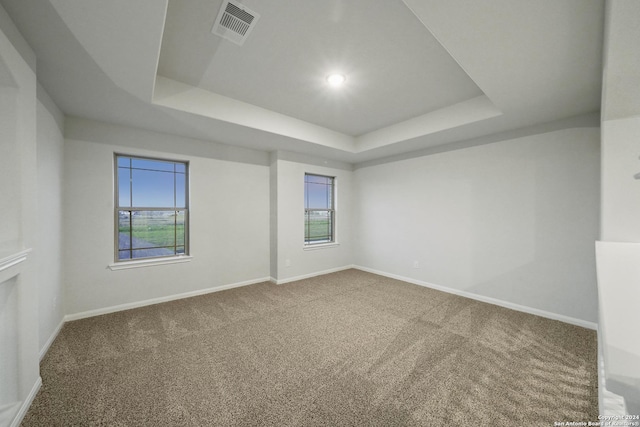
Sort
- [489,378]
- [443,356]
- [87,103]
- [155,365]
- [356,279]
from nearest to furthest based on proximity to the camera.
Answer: [489,378], [155,365], [443,356], [87,103], [356,279]

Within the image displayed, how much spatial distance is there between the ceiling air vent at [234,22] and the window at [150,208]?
233 cm

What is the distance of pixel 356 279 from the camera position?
459 cm

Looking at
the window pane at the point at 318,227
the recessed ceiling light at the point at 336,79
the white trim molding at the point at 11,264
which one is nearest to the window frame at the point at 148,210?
the white trim molding at the point at 11,264

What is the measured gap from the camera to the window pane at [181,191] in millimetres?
3678

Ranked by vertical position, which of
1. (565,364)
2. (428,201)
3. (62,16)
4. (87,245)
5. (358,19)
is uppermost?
(358,19)

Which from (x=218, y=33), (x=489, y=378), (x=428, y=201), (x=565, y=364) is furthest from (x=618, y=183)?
(x=218, y=33)

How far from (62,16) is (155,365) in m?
2.49

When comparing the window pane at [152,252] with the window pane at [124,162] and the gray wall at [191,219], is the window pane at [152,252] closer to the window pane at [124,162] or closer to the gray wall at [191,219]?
the gray wall at [191,219]

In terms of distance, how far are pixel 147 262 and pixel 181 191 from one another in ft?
3.65

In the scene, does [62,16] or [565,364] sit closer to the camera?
[62,16]

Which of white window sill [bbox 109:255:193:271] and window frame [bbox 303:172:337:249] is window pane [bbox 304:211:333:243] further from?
white window sill [bbox 109:255:193:271]

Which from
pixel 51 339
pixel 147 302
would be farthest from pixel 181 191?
pixel 51 339

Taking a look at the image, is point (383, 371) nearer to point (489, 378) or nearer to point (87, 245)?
point (489, 378)

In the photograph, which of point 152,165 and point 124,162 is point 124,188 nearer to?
point 124,162
